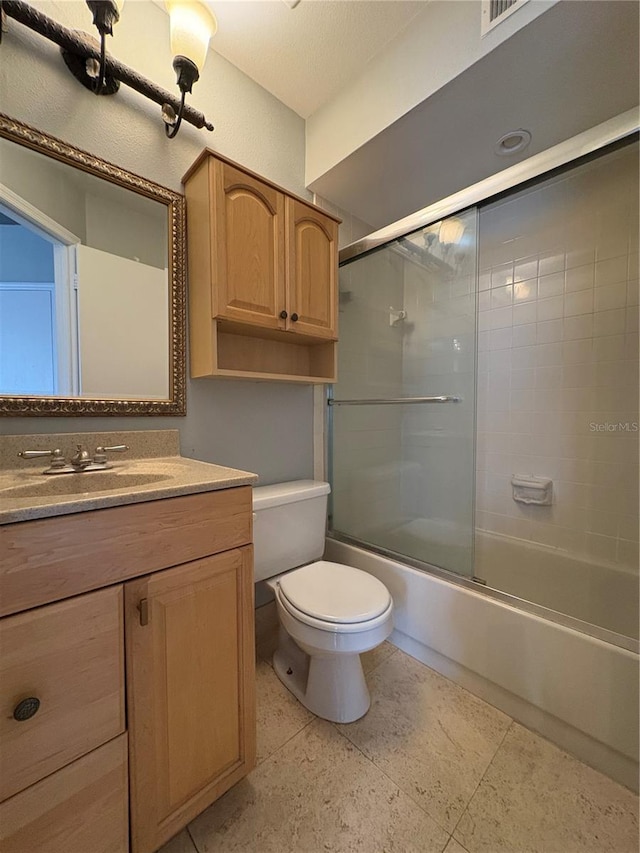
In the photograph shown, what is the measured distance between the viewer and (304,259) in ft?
4.78

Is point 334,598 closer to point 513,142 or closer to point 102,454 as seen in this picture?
point 102,454

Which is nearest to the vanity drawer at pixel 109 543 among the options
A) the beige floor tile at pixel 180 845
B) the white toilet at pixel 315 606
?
the white toilet at pixel 315 606

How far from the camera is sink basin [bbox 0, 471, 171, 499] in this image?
35.1 inches

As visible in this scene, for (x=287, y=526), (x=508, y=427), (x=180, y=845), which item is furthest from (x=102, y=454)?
(x=508, y=427)

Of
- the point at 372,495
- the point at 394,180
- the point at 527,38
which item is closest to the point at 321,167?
the point at 394,180

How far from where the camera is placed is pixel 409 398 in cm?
185

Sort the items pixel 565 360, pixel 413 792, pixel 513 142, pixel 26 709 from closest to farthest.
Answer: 1. pixel 26 709
2. pixel 413 792
3. pixel 513 142
4. pixel 565 360

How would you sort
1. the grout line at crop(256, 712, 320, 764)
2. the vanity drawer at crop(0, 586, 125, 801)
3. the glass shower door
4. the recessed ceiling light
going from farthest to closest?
the glass shower door
the recessed ceiling light
the grout line at crop(256, 712, 320, 764)
the vanity drawer at crop(0, 586, 125, 801)

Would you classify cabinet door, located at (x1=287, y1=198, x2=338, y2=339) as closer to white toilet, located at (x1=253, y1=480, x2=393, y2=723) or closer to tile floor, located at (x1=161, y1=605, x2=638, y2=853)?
white toilet, located at (x1=253, y1=480, x2=393, y2=723)

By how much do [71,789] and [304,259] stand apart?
1671mm

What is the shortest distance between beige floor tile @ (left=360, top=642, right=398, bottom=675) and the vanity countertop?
42.8 inches

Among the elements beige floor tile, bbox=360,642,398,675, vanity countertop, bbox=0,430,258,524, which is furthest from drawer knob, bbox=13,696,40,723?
beige floor tile, bbox=360,642,398,675

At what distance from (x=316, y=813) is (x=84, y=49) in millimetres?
2258

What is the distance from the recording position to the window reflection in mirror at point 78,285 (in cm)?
101
